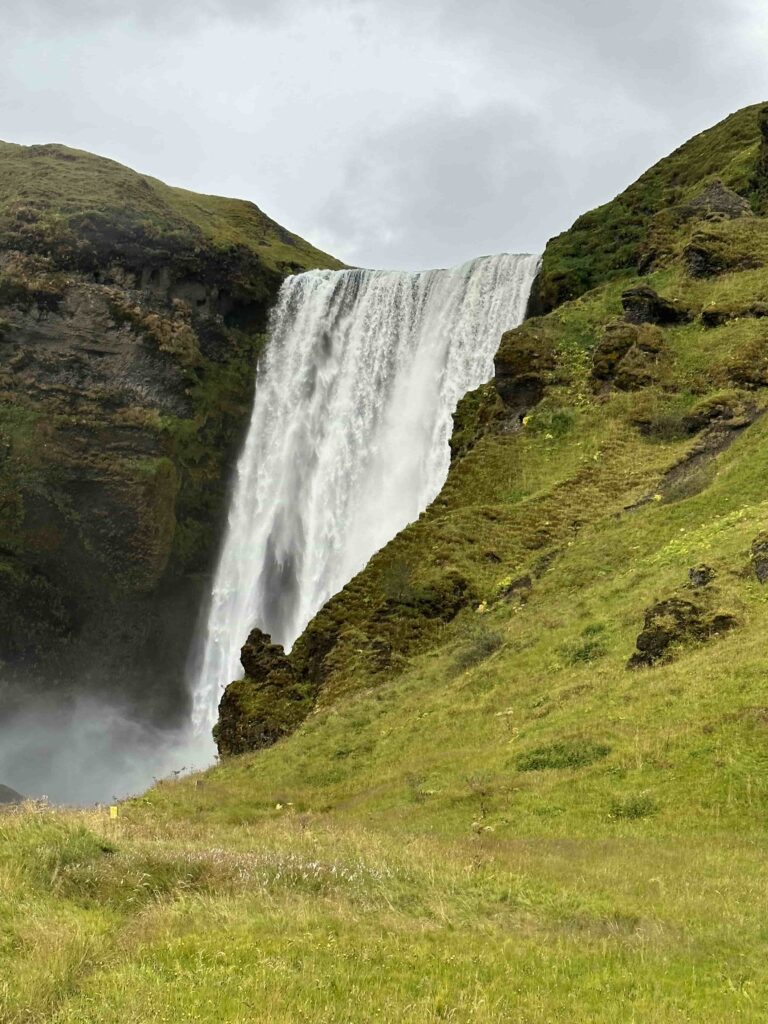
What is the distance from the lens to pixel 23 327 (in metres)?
52.0

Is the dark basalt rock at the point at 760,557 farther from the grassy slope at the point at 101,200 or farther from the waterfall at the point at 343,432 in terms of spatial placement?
the grassy slope at the point at 101,200

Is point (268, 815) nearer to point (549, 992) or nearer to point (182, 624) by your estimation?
point (549, 992)

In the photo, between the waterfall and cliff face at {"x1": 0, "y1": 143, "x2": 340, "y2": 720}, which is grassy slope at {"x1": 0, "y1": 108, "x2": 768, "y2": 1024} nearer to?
the waterfall

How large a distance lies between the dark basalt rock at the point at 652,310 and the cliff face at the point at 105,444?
90.1 feet

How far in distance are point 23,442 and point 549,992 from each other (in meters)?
50.5

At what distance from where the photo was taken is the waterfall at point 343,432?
44594 mm

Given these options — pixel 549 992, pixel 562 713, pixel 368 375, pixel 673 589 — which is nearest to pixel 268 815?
Result: pixel 562 713

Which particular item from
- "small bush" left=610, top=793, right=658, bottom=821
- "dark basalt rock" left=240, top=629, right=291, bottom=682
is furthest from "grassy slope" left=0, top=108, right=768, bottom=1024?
"dark basalt rock" left=240, top=629, right=291, bottom=682

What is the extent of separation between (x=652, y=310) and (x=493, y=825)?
28.6 m

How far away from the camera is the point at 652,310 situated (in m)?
36.3

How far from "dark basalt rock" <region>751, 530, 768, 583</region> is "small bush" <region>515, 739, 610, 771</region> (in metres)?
5.76

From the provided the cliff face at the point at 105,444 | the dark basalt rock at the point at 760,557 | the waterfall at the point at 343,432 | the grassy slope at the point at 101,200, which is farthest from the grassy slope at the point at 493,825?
the grassy slope at the point at 101,200

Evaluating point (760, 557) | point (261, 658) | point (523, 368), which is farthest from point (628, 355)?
point (261, 658)

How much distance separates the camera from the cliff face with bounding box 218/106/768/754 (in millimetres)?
20984
